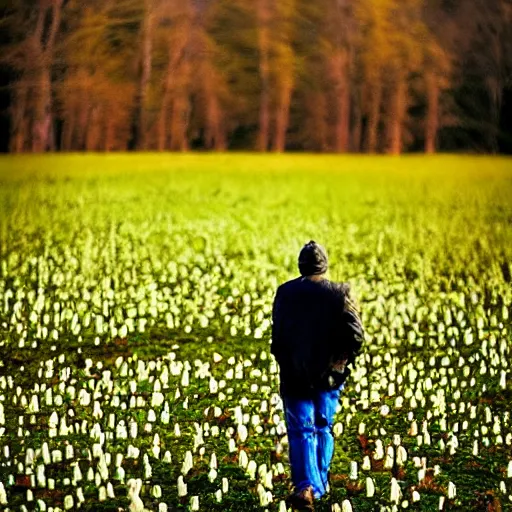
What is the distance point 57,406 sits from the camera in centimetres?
980

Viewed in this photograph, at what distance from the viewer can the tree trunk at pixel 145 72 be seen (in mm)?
56188

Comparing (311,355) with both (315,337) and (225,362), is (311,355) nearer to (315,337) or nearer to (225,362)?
(315,337)

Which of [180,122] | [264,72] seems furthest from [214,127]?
[264,72]

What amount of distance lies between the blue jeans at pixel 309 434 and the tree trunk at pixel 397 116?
5277 centimetres

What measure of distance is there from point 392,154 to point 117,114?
12599 mm

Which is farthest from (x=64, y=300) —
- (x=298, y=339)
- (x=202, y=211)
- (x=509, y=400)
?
(x=202, y=211)

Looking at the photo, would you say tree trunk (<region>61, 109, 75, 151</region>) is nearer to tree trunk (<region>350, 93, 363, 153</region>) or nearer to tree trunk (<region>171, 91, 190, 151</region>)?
tree trunk (<region>171, 91, 190, 151</region>)

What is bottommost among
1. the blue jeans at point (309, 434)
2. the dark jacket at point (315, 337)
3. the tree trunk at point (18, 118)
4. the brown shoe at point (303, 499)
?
the brown shoe at point (303, 499)

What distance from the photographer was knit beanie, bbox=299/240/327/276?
23.2ft

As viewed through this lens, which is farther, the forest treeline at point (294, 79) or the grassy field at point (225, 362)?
the forest treeline at point (294, 79)

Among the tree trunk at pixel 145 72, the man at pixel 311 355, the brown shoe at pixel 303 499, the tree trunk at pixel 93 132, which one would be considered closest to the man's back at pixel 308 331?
the man at pixel 311 355

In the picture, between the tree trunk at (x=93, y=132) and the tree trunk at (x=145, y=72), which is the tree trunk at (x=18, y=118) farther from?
the tree trunk at (x=145, y=72)

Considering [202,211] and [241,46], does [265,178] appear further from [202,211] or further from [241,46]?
[241,46]

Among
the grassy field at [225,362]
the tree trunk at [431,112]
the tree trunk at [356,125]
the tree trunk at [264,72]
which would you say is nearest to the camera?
the grassy field at [225,362]
